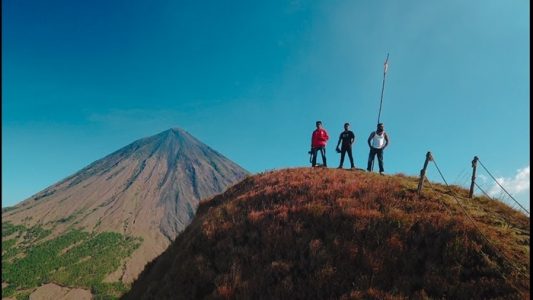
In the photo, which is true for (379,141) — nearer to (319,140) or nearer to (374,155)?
(374,155)

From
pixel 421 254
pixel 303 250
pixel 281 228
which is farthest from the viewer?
pixel 281 228

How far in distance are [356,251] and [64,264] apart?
189938mm

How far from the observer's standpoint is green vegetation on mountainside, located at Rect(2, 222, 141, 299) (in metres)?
144

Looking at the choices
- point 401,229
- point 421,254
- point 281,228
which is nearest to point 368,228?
point 401,229

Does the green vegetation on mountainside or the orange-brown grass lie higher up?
the green vegetation on mountainside

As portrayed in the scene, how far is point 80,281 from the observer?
487ft

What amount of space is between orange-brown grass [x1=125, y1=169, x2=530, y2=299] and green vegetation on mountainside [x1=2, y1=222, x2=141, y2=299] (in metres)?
135

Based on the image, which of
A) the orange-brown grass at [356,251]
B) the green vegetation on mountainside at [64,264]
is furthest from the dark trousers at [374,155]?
the green vegetation on mountainside at [64,264]

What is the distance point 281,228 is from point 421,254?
4.16 m

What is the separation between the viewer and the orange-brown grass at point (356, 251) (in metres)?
9.03

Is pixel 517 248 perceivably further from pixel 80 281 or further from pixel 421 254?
pixel 80 281

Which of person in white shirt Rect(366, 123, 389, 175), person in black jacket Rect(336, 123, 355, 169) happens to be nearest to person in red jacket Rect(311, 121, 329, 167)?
person in black jacket Rect(336, 123, 355, 169)

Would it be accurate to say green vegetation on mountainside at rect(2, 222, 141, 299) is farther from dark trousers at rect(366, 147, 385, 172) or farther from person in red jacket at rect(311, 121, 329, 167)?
dark trousers at rect(366, 147, 385, 172)

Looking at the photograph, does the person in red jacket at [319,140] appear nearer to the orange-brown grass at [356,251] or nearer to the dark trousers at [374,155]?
the dark trousers at [374,155]
